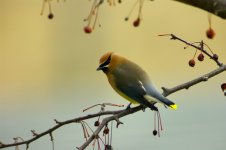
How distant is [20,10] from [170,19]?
0.72 metres

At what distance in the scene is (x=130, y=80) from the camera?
4.15 feet

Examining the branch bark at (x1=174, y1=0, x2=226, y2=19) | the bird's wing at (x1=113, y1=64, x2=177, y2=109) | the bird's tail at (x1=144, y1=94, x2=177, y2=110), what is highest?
the bird's wing at (x1=113, y1=64, x2=177, y2=109)

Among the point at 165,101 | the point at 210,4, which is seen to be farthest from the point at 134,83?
the point at 210,4

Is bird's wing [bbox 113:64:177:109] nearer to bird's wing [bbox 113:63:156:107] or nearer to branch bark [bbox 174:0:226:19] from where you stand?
bird's wing [bbox 113:63:156:107]

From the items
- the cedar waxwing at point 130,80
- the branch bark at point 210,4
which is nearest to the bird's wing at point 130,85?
the cedar waxwing at point 130,80

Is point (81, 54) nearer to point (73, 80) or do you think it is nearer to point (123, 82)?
point (73, 80)

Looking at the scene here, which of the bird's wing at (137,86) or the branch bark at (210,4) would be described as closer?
the branch bark at (210,4)

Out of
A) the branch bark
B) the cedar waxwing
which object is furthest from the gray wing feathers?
the branch bark

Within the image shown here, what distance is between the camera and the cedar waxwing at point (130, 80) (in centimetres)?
118

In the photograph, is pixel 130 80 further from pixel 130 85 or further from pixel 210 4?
pixel 210 4

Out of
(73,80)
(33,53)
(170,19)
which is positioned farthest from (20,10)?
(170,19)

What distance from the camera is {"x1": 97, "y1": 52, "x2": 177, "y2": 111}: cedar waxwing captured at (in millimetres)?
1184

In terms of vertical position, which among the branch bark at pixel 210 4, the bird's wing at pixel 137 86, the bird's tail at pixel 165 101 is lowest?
the branch bark at pixel 210 4

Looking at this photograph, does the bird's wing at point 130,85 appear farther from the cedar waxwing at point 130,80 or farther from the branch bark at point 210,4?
the branch bark at point 210,4
